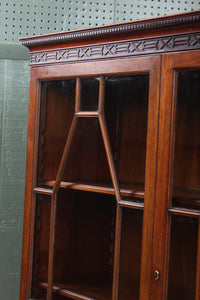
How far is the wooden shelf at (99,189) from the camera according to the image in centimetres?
123

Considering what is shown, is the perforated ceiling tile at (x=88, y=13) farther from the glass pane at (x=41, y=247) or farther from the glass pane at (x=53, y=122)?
the glass pane at (x=41, y=247)

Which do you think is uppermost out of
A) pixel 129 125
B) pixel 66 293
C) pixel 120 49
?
pixel 120 49

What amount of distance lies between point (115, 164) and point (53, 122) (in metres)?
0.31

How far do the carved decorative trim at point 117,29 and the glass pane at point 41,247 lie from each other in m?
0.55

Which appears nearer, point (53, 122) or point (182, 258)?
point (182, 258)

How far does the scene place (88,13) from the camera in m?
1.92

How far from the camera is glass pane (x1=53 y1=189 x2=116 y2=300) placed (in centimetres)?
133

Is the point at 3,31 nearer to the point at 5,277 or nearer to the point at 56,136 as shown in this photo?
the point at 56,136

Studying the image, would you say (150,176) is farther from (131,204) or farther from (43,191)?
(43,191)

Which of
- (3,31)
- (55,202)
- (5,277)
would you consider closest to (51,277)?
(55,202)

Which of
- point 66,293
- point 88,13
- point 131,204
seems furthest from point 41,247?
point 88,13

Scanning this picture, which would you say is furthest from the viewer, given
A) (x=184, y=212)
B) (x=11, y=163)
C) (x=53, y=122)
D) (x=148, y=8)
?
(x=11, y=163)

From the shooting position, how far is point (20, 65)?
198cm

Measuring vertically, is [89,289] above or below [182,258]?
below
